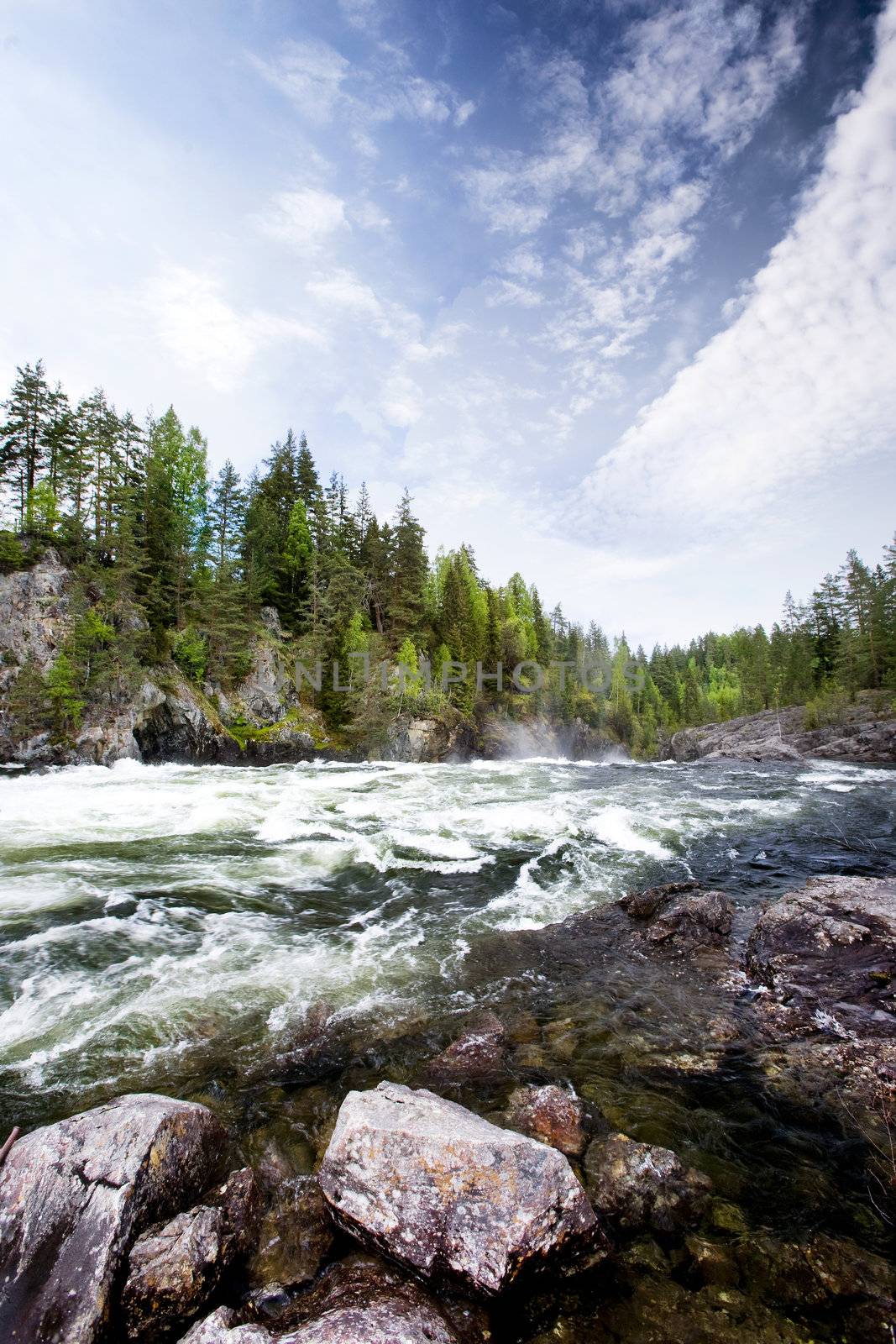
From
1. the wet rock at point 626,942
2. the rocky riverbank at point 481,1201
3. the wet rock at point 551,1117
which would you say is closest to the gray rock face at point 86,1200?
the rocky riverbank at point 481,1201

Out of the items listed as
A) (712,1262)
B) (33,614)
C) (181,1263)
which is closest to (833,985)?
(712,1262)

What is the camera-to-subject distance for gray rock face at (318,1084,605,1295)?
9.95 feet

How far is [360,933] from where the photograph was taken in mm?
8578

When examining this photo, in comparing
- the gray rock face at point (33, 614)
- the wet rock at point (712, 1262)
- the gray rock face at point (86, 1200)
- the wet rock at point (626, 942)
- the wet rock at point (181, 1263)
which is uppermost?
the gray rock face at point (33, 614)

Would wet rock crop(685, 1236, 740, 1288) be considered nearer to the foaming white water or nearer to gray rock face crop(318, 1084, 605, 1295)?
gray rock face crop(318, 1084, 605, 1295)

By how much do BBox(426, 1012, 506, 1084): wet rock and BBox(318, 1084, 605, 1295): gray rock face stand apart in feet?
4.51

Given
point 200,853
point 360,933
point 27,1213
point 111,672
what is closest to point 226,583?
point 111,672

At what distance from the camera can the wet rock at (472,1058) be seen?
502 centimetres

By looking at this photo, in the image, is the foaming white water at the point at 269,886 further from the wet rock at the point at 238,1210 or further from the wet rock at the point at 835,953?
the wet rock at the point at 835,953

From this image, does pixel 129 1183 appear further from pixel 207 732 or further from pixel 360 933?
pixel 207 732

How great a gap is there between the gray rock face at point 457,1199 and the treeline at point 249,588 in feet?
108

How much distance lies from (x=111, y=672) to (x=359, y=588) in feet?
77.6

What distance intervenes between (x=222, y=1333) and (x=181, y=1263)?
595 mm

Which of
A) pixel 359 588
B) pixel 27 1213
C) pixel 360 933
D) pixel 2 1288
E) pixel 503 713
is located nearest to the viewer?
pixel 2 1288
